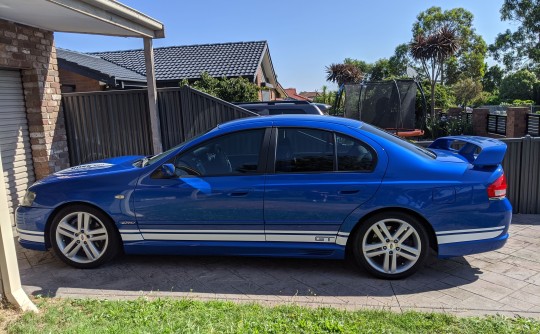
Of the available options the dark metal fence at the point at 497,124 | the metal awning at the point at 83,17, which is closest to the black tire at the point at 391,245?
the metal awning at the point at 83,17

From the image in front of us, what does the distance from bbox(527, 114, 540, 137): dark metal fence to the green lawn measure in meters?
12.2

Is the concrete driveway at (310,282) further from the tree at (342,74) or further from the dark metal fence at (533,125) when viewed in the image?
the tree at (342,74)

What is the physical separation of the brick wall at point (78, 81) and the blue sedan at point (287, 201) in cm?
1026

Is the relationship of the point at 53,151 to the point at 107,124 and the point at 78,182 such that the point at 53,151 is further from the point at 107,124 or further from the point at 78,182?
the point at 78,182

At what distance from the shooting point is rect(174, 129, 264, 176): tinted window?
4344mm

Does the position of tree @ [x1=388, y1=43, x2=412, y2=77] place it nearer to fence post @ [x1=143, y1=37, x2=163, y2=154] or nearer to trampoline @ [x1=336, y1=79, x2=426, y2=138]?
trampoline @ [x1=336, y1=79, x2=426, y2=138]

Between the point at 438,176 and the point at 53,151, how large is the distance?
633 cm

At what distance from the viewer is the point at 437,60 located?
2525cm

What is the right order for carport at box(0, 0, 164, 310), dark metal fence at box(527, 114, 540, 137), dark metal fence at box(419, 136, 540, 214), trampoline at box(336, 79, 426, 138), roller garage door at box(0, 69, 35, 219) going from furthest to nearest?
trampoline at box(336, 79, 426, 138)
dark metal fence at box(527, 114, 540, 137)
roller garage door at box(0, 69, 35, 219)
dark metal fence at box(419, 136, 540, 214)
carport at box(0, 0, 164, 310)

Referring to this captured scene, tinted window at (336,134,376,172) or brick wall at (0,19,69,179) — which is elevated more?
brick wall at (0,19,69,179)

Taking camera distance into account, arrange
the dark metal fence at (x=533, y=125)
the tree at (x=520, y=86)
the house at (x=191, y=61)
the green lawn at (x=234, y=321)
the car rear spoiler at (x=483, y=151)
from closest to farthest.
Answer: the green lawn at (x=234, y=321), the car rear spoiler at (x=483, y=151), the dark metal fence at (x=533, y=125), the house at (x=191, y=61), the tree at (x=520, y=86)

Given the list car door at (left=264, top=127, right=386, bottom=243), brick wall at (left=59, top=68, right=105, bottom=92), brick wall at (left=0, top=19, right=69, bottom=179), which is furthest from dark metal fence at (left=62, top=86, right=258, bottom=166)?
brick wall at (left=59, top=68, right=105, bottom=92)

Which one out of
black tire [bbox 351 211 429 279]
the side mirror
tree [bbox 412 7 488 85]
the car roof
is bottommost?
black tire [bbox 351 211 429 279]

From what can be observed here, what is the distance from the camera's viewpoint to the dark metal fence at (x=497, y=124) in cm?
1562
